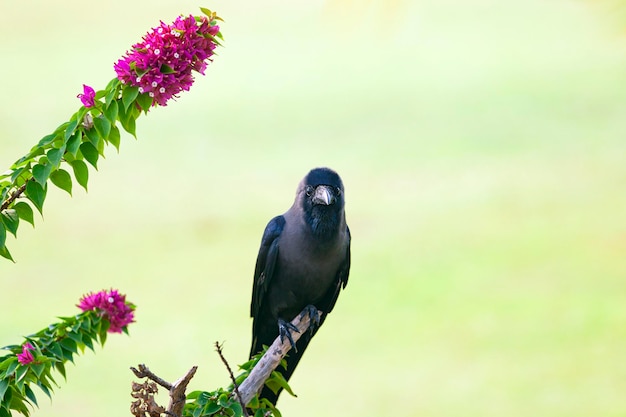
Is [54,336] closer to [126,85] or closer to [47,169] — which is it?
[47,169]

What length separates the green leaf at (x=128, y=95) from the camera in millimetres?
1369

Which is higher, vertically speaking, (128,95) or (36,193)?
(128,95)

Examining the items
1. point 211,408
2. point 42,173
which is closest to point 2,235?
point 42,173

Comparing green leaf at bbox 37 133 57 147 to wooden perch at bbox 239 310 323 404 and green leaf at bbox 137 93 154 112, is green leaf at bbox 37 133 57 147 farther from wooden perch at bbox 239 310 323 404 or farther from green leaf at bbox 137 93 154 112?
wooden perch at bbox 239 310 323 404

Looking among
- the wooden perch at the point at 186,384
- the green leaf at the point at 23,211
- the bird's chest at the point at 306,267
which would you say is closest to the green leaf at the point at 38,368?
the wooden perch at the point at 186,384

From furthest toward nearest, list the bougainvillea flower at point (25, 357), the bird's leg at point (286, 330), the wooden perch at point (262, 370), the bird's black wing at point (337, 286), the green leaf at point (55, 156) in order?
the bird's black wing at point (337, 286)
the bird's leg at point (286, 330)
the wooden perch at point (262, 370)
the bougainvillea flower at point (25, 357)
the green leaf at point (55, 156)

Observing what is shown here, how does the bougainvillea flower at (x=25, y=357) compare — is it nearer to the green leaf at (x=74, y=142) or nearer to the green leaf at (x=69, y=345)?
the green leaf at (x=69, y=345)

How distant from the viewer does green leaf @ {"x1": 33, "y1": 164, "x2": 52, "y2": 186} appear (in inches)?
52.6

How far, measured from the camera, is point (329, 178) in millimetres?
1977

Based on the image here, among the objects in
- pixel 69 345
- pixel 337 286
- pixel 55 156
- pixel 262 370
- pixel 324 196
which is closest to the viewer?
pixel 55 156

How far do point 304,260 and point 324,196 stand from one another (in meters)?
0.22

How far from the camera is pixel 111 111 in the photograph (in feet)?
4.51

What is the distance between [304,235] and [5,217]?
85cm

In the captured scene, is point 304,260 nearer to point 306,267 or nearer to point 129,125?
point 306,267
